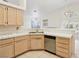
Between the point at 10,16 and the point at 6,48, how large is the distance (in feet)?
3.90

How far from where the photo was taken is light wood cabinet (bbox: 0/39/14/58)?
10.1 ft

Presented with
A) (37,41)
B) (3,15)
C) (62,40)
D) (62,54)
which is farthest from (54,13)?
(3,15)

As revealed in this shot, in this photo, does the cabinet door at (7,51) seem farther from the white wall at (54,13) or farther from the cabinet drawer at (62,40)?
the white wall at (54,13)

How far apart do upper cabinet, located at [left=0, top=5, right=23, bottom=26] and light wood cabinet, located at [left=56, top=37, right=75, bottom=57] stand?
1725 millimetres

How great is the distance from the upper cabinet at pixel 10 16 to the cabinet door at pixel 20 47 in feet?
2.44

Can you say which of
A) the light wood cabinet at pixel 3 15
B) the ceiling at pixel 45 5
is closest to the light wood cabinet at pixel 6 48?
the light wood cabinet at pixel 3 15

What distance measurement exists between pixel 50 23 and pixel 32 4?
4.67 ft

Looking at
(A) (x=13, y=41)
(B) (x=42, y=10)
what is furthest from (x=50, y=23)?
(A) (x=13, y=41)

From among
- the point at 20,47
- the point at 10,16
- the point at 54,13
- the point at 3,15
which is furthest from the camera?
the point at 54,13

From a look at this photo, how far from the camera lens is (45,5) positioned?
6020mm

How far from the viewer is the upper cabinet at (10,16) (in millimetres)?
3453

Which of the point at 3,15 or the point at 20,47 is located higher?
the point at 3,15

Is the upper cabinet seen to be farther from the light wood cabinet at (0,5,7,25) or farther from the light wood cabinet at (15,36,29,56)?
the light wood cabinet at (15,36,29,56)

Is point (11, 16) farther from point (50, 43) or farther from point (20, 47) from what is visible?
point (50, 43)
